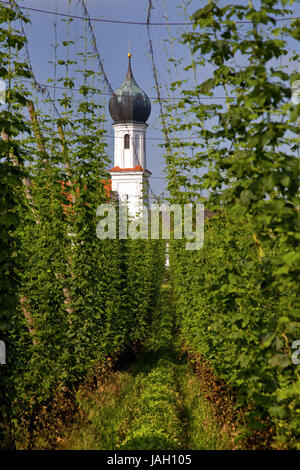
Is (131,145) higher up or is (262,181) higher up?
(131,145)

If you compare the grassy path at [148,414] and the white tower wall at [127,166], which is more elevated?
the white tower wall at [127,166]

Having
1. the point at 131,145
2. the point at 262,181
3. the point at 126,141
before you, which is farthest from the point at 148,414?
the point at 126,141

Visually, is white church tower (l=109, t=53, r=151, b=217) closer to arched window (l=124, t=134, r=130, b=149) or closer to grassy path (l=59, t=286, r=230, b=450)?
arched window (l=124, t=134, r=130, b=149)

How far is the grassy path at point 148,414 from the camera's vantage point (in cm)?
514

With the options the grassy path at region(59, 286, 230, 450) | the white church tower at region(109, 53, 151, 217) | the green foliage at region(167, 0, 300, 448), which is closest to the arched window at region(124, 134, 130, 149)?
the white church tower at region(109, 53, 151, 217)

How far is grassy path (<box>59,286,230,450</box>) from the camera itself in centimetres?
514

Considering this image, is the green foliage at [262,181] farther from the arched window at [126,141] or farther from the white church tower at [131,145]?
the arched window at [126,141]

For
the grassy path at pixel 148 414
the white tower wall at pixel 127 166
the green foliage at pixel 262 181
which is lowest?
the grassy path at pixel 148 414

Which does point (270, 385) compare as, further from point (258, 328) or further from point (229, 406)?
point (229, 406)

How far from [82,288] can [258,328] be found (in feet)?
10.7

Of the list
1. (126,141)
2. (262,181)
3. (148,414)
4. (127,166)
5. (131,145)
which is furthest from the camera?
(126,141)

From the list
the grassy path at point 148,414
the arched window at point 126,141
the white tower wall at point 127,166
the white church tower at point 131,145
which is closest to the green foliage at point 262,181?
the grassy path at point 148,414

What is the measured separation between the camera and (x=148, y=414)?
6.11 meters

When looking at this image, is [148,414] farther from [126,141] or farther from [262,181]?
[126,141]
